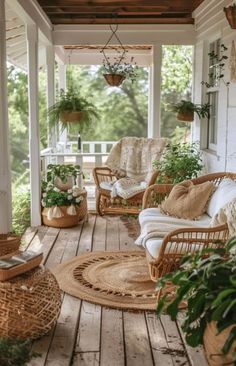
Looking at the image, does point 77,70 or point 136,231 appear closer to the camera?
point 136,231

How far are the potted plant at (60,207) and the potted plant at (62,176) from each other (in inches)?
5.4

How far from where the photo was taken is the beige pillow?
14.0ft

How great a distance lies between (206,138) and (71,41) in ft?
7.53

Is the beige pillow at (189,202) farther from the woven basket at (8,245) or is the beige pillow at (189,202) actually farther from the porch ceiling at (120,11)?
the porch ceiling at (120,11)

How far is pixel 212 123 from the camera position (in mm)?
6387

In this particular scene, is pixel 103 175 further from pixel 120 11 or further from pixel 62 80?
pixel 62 80

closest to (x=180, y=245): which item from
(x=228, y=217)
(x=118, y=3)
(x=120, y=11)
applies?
(x=228, y=217)

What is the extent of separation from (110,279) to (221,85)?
8.41ft

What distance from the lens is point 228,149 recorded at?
200 inches

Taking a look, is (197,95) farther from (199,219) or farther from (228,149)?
(199,219)

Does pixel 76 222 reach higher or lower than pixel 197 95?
lower

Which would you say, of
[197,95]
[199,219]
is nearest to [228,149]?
[199,219]

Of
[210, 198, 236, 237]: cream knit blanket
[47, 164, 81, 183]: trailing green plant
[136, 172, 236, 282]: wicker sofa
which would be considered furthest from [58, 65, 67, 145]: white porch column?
[210, 198, 236, 237]: cream knit blanket

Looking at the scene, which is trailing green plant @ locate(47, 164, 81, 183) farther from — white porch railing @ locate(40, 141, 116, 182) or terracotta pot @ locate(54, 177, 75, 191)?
white porch railing @ locate(40, 141, 116, 182)
